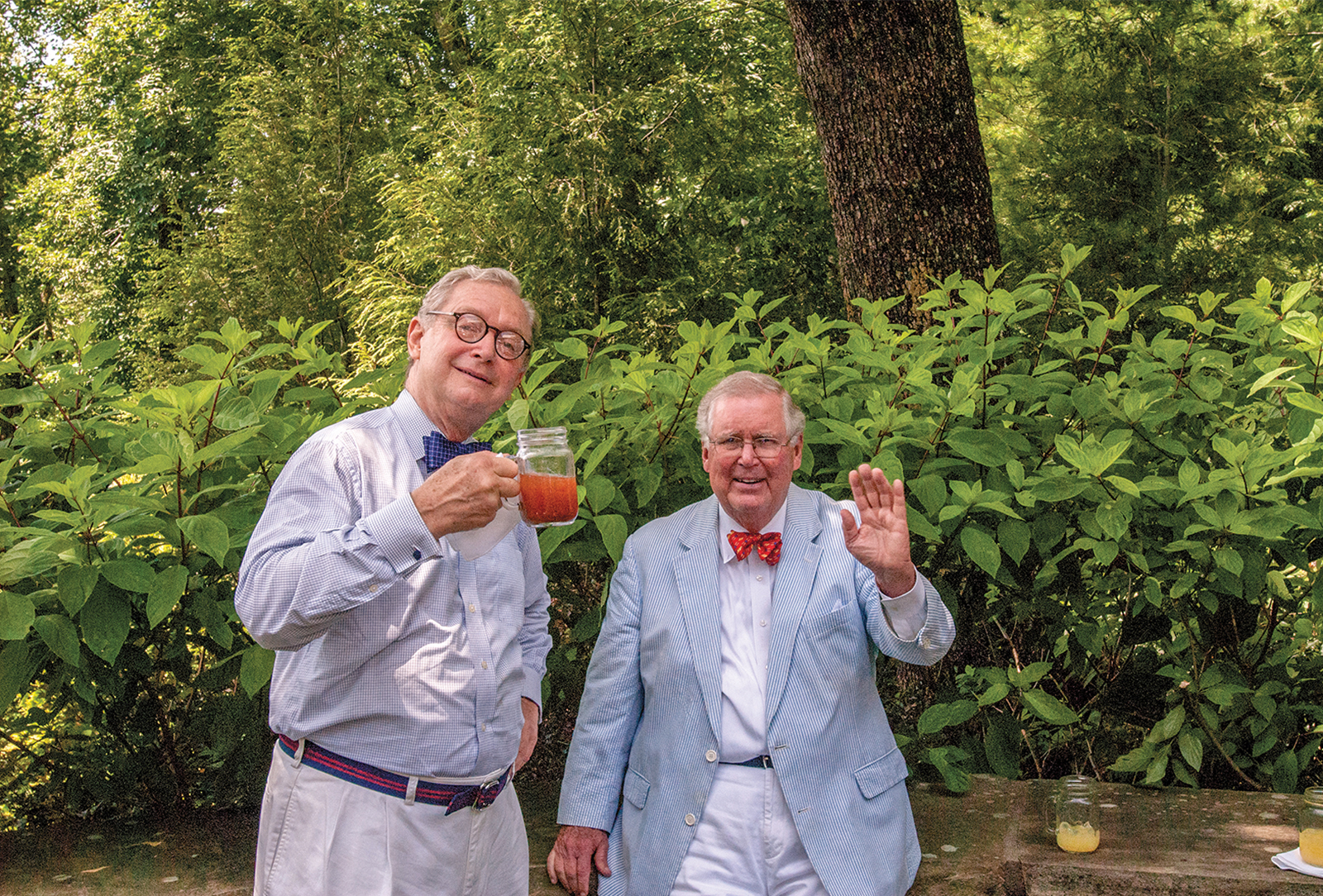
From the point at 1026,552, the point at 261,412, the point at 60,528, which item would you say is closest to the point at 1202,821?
the point at 1026,552

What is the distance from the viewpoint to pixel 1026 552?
254 cm

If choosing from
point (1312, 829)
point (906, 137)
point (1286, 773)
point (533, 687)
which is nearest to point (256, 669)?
point (533, 687)

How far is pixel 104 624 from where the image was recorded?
7.25 feet

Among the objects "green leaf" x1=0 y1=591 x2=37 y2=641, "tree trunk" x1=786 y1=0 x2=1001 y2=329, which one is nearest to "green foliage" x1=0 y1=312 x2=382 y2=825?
"green leaf" x1=0 y1=591 x2=37 y2=641

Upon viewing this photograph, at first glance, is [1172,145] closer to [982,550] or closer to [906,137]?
[906,137]

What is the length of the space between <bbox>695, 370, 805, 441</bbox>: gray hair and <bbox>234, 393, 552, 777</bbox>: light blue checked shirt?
2.22 ft

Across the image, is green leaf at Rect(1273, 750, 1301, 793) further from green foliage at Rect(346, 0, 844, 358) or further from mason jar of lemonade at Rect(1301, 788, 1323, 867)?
green foliage at Rect(346, 0, 844, 358)

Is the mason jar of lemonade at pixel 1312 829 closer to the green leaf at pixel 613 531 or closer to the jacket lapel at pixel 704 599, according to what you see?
the jacket lapel at pixel 704 599

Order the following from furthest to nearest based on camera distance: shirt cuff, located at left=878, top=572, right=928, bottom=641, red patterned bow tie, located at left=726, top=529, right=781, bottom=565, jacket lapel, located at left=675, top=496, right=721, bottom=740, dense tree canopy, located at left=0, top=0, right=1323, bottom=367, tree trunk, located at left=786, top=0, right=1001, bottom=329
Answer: dense tree canopy, located at left=0, top=0, right=1323, bottom=367, tree trunk, located at left=786, top=0, right=1001, bottom=329, red patterned bow tie, located at left=726, top=529, right=781, bottom=565, jacket lapel, located at left=675, top=496, right=721, bottom=740, shirt cuff, located at left=878, top=572, right=928, bottom=641

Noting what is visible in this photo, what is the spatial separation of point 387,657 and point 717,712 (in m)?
0.76

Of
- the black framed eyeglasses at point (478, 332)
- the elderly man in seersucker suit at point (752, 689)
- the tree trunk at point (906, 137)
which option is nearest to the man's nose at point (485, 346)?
the black framed eyeglasses at point (478, 332)

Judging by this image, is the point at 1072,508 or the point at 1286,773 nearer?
the point at 1072,508

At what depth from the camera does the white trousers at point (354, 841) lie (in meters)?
1.76

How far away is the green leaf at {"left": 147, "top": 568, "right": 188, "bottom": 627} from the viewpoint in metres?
2.13
